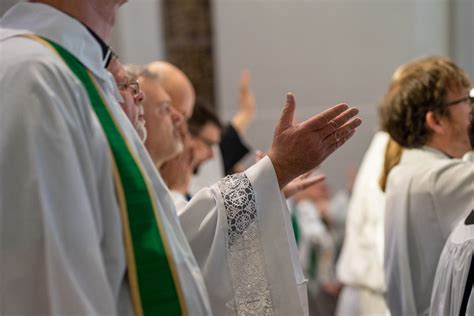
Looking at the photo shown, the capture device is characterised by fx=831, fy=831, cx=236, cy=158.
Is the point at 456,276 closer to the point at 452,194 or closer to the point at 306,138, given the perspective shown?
the point at 452,194

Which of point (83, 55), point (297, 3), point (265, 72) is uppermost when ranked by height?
point (83, 55)

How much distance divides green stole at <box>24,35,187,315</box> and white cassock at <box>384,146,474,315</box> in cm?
160

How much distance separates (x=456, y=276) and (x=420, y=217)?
1.85 ft

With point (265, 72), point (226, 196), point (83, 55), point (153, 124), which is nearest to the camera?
point (83, 55)

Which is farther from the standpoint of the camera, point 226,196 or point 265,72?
point 265,72

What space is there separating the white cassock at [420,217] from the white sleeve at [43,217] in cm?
183

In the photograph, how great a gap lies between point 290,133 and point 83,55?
0.77 meters

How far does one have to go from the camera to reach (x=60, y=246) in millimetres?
1729

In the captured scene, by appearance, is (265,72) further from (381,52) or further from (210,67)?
(381,52)

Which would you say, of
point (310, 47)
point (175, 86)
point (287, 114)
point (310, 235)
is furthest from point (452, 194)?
point (310, 47)

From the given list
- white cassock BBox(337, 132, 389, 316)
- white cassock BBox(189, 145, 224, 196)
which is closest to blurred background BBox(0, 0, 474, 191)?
white cassock BBox(337, 132, 389, 316)

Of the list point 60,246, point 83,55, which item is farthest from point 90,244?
point 83,55

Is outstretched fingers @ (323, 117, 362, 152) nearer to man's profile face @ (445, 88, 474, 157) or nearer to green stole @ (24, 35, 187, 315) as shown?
green stole @ (24, 35, 187, 315)

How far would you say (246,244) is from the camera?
2.45m
